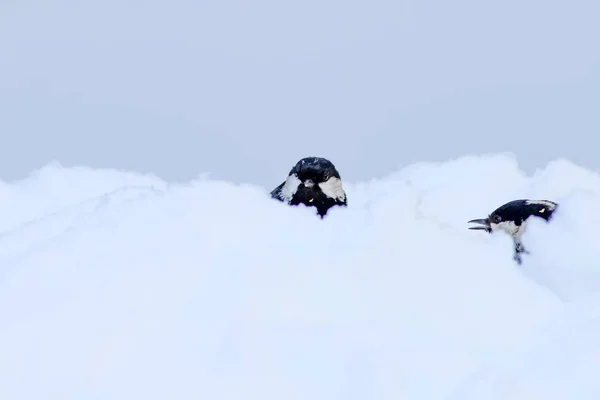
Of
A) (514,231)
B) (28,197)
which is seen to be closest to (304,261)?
(514,231)

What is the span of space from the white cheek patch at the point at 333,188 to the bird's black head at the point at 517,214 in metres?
1.69

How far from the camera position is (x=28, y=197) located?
10.6 meters

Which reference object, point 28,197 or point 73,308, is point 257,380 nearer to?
point 73,308

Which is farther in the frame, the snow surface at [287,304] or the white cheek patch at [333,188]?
the white cheek patch at [333,188]

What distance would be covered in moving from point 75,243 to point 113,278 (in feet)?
1.50

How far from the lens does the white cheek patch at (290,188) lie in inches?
358

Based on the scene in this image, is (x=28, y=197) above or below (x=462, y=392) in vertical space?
above

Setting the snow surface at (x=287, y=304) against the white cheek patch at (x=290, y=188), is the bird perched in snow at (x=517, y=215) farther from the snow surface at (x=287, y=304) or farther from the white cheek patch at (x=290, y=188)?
the snow surface at (x=287, y=304)

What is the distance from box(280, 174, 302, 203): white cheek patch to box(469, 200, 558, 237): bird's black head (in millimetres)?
2177

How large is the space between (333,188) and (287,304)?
5628 millimetres

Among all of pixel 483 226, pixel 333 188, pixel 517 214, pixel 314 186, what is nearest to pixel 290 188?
pixel 314 186

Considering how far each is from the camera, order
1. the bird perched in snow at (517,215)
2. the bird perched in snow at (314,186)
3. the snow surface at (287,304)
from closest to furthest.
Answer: the snow surface at (287,304), the bird perched in snow at (517,215), the bird perched in snow at (314,186)

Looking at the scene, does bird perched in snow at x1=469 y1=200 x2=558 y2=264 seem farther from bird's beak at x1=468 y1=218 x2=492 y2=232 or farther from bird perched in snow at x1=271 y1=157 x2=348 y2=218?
bird perched in snow at x1=271 y1=157 x2=348 y2=218

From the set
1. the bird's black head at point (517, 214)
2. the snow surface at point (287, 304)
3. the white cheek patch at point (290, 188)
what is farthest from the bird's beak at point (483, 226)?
the snow surface at point (287, 304)
